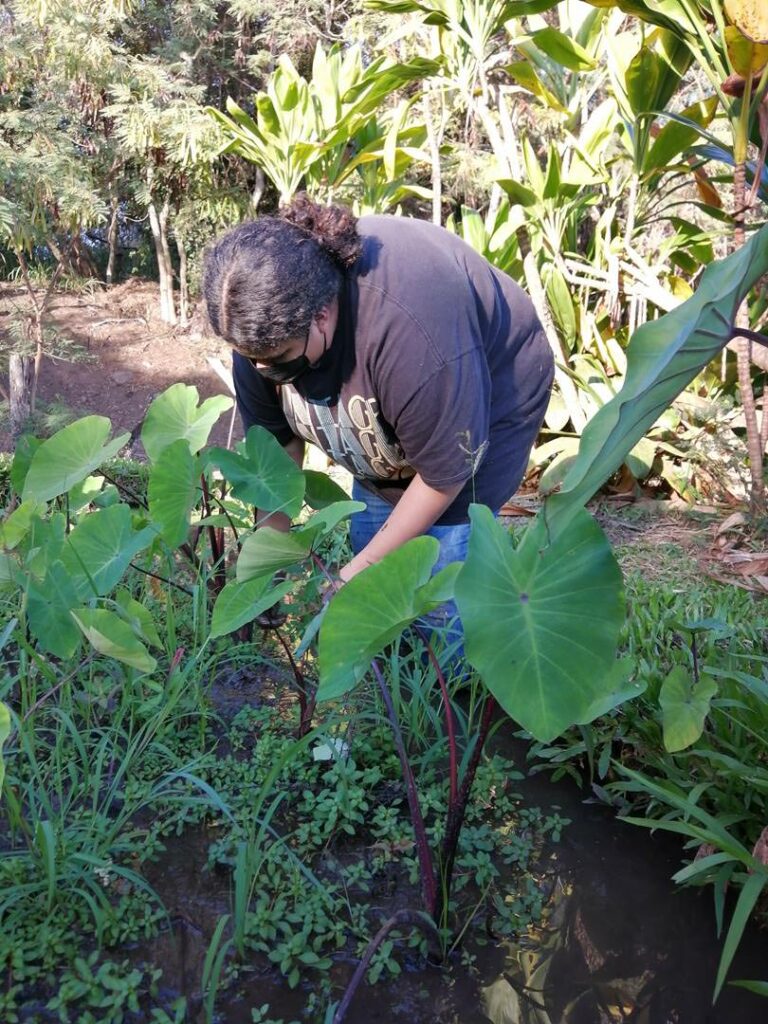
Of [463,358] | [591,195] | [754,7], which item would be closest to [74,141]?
[591,195]

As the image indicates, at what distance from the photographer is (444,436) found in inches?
61.3

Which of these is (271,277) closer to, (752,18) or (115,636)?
(115,636)

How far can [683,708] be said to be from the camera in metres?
1.38

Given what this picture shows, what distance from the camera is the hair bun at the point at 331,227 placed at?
4.83ft

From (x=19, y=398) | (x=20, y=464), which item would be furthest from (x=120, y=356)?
(x=20, y=464)

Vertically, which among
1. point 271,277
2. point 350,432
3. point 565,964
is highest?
point 271,277

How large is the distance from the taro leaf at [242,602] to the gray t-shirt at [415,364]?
401 mm

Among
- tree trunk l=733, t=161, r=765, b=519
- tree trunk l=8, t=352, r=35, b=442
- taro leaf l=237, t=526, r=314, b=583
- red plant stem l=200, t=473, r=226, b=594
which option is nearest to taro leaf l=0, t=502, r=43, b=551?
red plant stem l=200, t=473, r=226, b=594

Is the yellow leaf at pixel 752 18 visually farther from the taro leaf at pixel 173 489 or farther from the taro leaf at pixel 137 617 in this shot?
the taro leaf at pixel 137 617

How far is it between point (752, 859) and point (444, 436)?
2.83 feet

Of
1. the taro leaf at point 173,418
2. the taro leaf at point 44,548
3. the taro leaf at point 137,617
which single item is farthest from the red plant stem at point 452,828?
the taro leaf at point 173,418

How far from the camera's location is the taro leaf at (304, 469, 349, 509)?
73.0 inches

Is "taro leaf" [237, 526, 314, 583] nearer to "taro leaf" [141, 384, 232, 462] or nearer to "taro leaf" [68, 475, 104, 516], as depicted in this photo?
"taro leaf" [141, 384, 232, 462]

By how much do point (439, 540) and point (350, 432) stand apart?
310 mm
